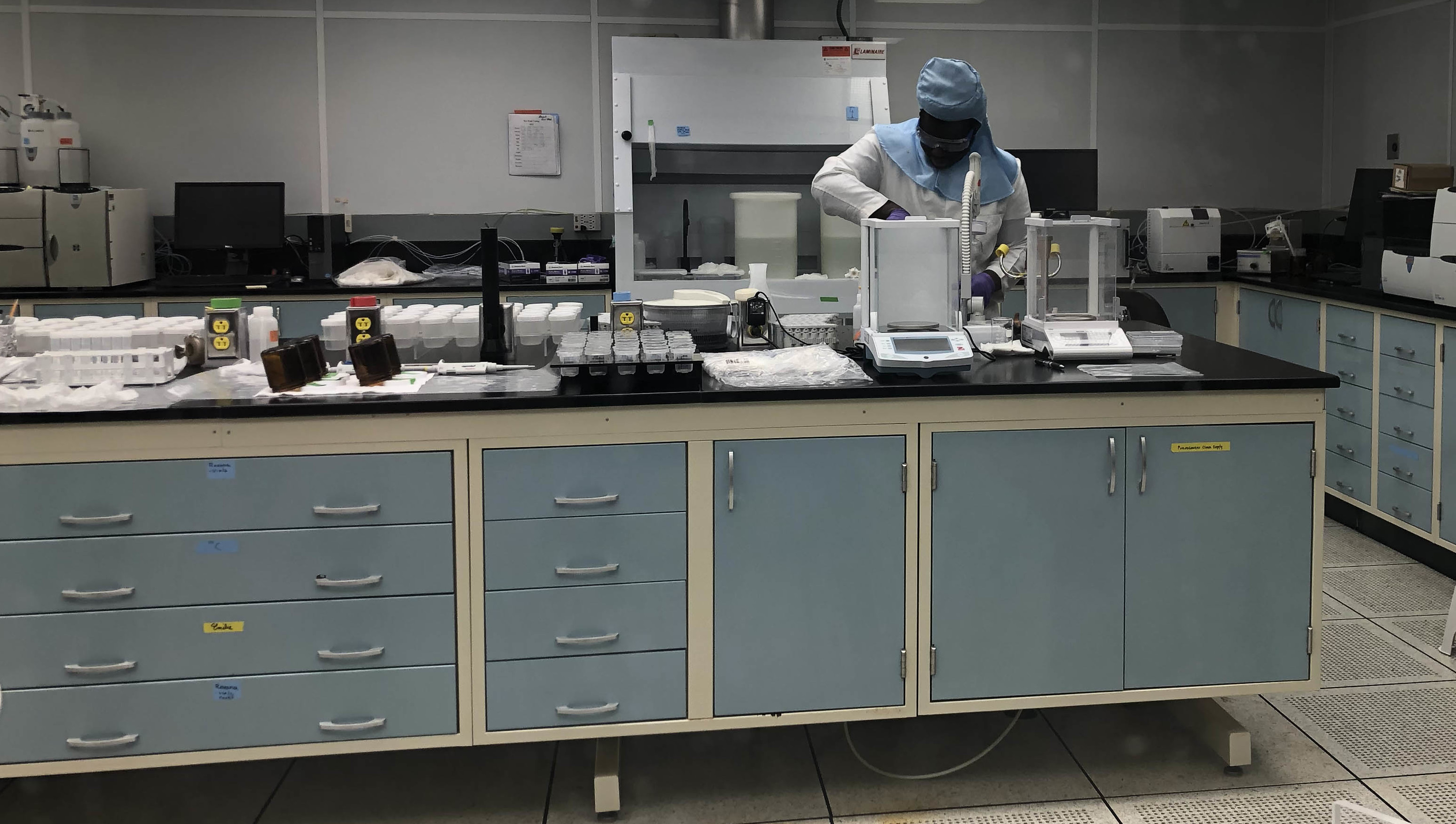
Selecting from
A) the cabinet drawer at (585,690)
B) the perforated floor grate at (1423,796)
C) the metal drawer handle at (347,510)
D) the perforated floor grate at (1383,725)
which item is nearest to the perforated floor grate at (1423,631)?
the perforated floor grate at (1383,725)

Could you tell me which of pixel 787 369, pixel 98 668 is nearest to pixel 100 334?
pixel 98 668

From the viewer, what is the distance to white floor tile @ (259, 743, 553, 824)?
2371mm

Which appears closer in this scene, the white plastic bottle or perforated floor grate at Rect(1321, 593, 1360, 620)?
the white plastic bottle

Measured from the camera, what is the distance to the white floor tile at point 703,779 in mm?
2367

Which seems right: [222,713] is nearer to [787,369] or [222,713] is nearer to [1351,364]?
[787,369]

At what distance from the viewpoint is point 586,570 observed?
7.48ft

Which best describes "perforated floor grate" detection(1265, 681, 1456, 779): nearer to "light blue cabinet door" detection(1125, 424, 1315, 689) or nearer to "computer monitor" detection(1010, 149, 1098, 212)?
"light blue cabinet door" detection(1125, 424, 1315, 689)

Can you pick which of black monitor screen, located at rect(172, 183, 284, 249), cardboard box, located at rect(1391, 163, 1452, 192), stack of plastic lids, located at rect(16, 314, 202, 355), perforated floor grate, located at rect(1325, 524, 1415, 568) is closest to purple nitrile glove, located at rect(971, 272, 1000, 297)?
perforated floor grate, located at rect(1325, 524, 1415, 568)

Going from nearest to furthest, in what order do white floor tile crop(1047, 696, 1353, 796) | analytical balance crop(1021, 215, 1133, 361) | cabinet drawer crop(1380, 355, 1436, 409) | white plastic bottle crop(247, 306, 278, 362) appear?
white floor tile crop(1047, 696, 1353, 796) → analytical balance crop(1021, 215, 1133, 361) → white plastic bottle crop(247, 306, 278, 362) → cabinet drawer crop(1380, 355, 1436, 409)

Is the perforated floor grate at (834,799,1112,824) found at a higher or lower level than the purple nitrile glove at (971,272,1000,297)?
lower

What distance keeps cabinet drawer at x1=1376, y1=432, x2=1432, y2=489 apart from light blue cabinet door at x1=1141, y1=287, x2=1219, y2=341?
1.37 m

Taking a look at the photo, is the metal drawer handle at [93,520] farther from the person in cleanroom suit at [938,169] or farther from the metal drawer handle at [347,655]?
the person in cleanroom suit at [938,169]

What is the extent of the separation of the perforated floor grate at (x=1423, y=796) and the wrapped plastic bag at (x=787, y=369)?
141 centimetres

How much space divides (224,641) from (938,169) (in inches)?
90.7
